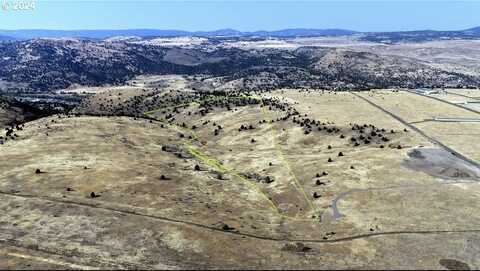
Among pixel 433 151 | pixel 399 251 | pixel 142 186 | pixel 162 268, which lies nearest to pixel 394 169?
pixel 433 151

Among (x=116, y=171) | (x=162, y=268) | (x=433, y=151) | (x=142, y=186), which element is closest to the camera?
(x=162, y=268)

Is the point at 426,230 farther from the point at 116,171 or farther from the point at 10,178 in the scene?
the point at 10,178

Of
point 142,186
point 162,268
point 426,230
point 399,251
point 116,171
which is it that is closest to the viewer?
point 162,268

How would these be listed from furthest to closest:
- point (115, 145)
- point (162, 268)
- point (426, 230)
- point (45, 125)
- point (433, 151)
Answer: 1. point (45, 125)
2. point (115, 145)
3. point (433, 151)
4. point (426, 230)
5. point (162, 268)

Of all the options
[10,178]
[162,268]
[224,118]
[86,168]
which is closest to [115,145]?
[86,168]

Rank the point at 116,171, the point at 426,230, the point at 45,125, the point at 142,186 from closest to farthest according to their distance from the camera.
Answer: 1. the point at 426,230
2. the point at 142,186
3. the point at 116,171
4. the point at 45,125

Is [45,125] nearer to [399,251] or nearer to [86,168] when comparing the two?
[86,168]

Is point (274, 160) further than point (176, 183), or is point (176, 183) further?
point (274, 160)

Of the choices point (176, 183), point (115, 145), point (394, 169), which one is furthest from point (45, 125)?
point (394, 169)

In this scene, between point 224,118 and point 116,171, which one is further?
point 224,118
